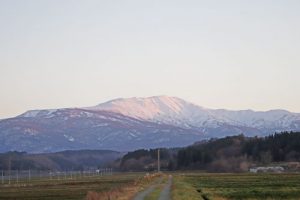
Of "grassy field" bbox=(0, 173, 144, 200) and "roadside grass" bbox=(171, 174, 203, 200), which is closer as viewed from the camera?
"roadside grass" bbox=(171, 174, 203, 200)

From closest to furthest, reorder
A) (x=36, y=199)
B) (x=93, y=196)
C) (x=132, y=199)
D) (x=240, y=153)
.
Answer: (x=93, y=196) → (x=132, y=199) → (x=36, y=199) → (x=240, y=153)

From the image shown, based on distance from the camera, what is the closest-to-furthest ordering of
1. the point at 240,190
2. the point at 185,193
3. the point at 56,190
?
1. the point at 185,193
2. the point at 240,190
3. the point at 56,190

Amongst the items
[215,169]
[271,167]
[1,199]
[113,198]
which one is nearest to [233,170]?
[215,169]

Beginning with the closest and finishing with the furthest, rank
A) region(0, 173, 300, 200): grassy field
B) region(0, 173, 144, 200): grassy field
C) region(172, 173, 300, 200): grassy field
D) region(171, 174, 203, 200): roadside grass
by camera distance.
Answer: region(171, 174, 203, 200): roadside grass → region(172, 173, 300, 200): grassy field → region(0, 173, 300, 200): grassy field → region(0, 173, 144, 200): grassy field

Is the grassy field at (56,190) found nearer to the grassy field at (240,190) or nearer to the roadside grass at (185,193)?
the roadside grass at (185,193)

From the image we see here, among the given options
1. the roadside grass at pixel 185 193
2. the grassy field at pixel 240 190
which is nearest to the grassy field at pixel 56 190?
the roadside grass at pixel 185 193

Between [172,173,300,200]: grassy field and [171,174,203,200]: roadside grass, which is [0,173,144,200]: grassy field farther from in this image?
[172,173,300,200]: grassy field

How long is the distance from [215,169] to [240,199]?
136019 mm

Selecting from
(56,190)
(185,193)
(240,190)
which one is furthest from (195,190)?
(56,190)

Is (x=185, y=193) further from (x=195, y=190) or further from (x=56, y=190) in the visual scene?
(x=56, y=190)

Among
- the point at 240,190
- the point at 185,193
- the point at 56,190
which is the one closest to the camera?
the point at 185,193

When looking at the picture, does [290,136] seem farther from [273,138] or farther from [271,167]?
[271,167]

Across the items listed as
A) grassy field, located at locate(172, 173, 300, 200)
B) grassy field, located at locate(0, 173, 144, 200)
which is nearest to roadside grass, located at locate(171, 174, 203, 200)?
grassy field, located at locate(172, 173, 300, 200)

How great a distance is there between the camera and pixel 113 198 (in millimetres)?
43562
